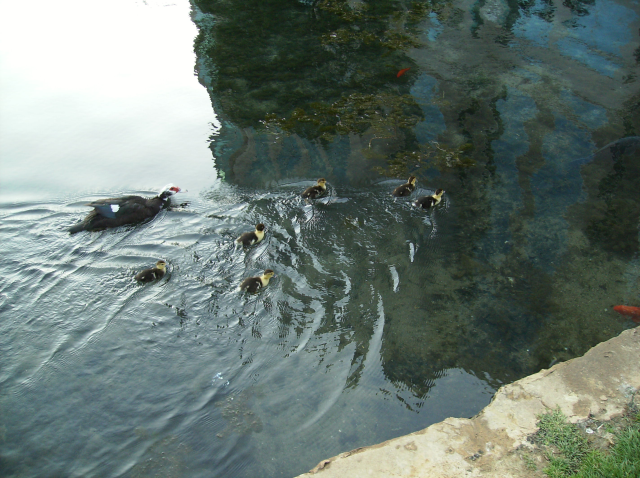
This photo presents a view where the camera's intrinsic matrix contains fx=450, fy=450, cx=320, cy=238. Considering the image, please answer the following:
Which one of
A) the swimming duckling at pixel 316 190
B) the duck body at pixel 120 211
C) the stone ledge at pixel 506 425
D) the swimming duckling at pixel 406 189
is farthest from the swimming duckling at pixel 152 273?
the swimming duckling at pixel 406 189

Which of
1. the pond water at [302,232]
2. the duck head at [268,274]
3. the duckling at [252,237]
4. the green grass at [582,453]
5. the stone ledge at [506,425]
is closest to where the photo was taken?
the green grass at [582,453]

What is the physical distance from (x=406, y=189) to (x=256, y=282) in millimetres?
2669

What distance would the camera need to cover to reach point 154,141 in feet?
27.0

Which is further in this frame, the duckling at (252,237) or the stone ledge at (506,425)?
the duckling at (252,237)

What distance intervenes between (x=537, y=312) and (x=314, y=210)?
308 centimetres

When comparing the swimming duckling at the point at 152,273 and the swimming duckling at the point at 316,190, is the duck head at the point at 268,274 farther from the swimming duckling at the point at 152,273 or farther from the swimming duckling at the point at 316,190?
the swimming duckling at the point at 316,190

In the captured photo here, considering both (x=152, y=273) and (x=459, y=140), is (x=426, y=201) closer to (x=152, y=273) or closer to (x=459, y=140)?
(x=459, y=140)

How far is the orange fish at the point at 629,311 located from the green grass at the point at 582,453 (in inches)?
72.0

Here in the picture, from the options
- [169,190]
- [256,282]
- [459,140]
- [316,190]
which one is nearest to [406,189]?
[316,190]

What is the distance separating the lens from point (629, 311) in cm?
496

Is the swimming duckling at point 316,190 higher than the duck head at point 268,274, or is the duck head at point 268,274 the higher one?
the swimming duckling at point 316,190

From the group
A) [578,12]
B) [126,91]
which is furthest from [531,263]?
[578,12]

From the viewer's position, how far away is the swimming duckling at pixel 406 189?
652cm

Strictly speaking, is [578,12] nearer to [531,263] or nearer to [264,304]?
[531,263]
